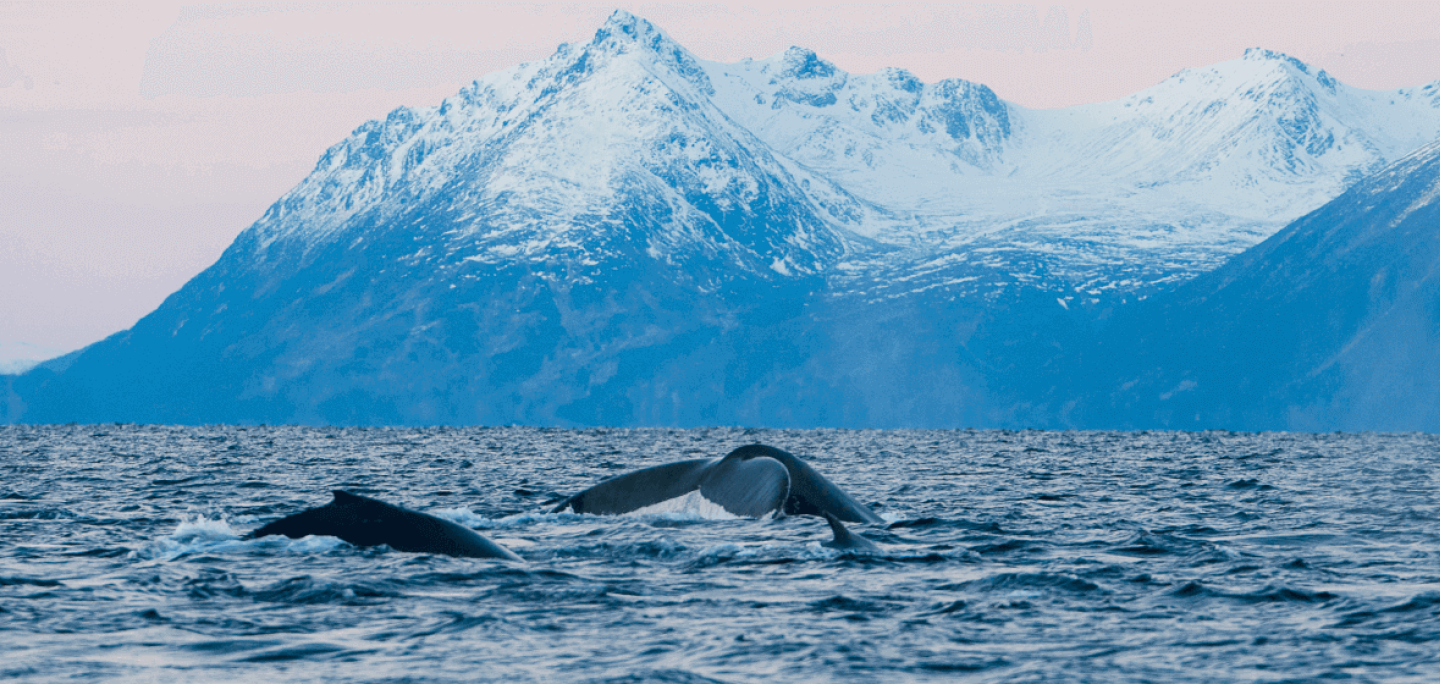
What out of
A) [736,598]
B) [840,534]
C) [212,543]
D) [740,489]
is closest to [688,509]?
[740,489]

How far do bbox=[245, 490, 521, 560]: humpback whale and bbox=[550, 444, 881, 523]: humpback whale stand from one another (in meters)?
6.22

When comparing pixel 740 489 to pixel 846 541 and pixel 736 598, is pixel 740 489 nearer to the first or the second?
pixel 846 541

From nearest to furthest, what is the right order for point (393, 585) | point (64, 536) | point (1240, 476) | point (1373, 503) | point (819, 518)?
point (393, 585), point (64, 536), point (819, 518), point (1373, 503), point (1240, 476)

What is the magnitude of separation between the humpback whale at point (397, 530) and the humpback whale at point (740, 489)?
6216 millimetres

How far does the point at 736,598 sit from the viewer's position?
16.8 m

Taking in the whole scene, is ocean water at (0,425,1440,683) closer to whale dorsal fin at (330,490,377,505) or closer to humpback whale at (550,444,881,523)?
humpback whale at (550,444,881,523)

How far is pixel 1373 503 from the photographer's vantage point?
108 ft

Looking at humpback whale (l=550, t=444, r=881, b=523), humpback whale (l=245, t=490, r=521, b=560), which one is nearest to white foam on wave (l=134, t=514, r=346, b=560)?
humpback whale (l=245, t=490, r=521, b=560)

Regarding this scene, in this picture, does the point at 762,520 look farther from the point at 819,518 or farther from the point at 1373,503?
the point at 1373,503

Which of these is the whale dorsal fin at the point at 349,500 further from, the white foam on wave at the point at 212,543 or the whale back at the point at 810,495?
the whale back at the point at 810,495

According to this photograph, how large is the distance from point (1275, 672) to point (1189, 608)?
3.44 metres

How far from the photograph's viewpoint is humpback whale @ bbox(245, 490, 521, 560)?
19.3 meters

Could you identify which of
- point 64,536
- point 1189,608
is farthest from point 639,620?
point 64,536

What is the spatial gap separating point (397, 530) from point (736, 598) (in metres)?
5.10
